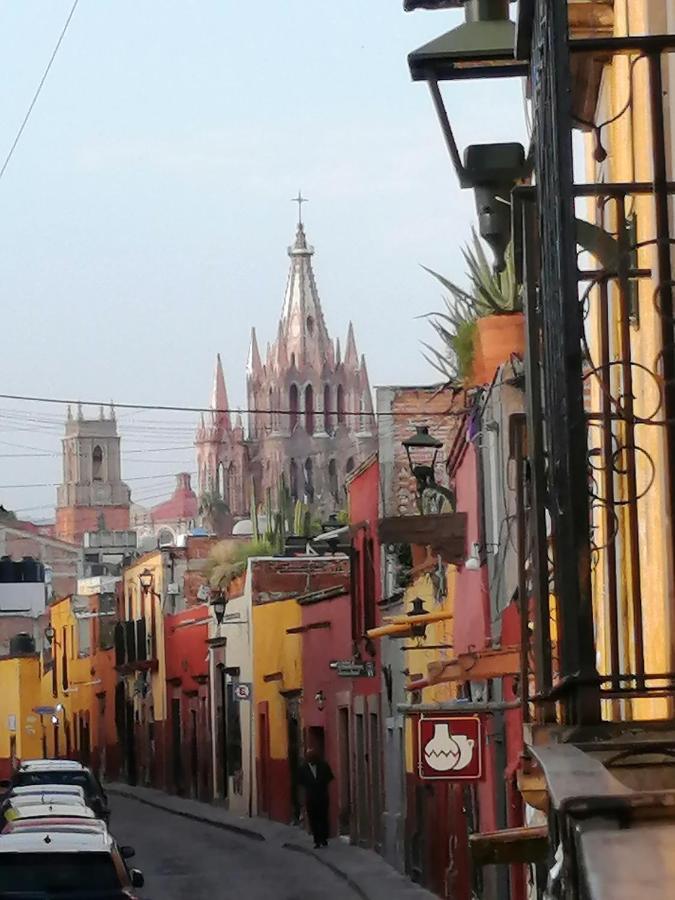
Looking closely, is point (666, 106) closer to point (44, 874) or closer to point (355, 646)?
point (44, 874)

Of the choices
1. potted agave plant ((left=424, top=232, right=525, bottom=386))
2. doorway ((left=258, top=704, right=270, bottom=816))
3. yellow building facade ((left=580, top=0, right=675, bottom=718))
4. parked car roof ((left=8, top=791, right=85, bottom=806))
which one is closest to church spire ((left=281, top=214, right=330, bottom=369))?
doorway ((left=258, top=704, right=270, bottom=816))

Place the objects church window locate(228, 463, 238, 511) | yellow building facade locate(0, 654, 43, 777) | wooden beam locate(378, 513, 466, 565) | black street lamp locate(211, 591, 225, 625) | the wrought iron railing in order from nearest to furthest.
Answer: the wrought iron railing → wooden beam locate(378, 513, 466, 565) → black street lamp locate(211, 591, 225, 625) → yellow building facade locate(0, 654, 43, 777) → church window locate(228, 463, 238, 511)

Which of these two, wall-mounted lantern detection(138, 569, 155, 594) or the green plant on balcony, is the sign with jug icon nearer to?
the green plant on balcony

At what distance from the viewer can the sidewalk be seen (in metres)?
25.1

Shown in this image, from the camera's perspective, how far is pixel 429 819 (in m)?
25.2

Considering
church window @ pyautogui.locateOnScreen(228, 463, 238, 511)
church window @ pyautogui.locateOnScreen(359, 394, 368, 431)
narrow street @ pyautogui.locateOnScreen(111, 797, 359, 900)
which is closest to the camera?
narrow street @ pyautogui.locateOnScreen(111, 797, 359, 900)

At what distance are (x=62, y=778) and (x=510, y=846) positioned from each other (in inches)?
1038

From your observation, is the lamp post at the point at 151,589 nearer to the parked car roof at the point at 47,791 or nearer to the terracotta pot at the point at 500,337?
the parked car roof at the point at 47,791

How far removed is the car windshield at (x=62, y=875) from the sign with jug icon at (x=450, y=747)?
3024mm

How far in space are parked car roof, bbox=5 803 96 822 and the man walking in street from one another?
9.61 metres

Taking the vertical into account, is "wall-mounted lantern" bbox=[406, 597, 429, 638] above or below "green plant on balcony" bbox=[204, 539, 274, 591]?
below

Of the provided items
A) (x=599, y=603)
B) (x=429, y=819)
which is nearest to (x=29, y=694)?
(x=429, y=819)

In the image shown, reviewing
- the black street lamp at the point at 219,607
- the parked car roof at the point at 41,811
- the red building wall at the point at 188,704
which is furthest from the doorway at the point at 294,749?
the parked car roof at the point at 41,811

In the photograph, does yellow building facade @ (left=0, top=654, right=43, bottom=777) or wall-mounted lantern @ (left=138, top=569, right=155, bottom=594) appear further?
yellow building facade @ (left=0, top=654, right=43, bottom=777)
